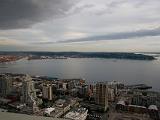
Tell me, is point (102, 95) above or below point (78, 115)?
above

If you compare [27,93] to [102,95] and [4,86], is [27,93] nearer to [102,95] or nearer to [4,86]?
[4,86]

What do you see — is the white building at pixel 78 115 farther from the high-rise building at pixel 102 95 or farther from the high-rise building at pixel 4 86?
the high-rise building at pixel 4 86

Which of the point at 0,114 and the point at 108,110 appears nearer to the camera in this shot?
the point at 0,114

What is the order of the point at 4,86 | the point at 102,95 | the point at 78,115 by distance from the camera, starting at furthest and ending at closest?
the point at 4,86 → the point at 102,95 → the point at 78,115

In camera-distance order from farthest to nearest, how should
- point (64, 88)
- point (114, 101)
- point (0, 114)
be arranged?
point (64, 88), point (114, 101), point (0, 114)

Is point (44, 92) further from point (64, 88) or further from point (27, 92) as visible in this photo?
point (64, 88)

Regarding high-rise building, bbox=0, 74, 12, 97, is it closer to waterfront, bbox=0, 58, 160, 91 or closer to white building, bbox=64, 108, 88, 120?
white building, bbox=64, 108, 88, 120

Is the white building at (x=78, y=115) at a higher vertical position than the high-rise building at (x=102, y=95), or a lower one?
lower

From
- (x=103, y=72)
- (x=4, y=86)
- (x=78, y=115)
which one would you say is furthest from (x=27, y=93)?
(x=103, y=72)

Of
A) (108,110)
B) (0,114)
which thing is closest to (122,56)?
(108,110)

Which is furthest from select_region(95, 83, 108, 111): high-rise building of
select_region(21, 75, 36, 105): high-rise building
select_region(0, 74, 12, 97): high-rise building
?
select_region(0, 74, 12, 97): high-rise building

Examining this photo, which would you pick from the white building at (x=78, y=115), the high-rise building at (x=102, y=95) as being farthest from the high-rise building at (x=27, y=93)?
the high-rise building at (x=102, y=95)
